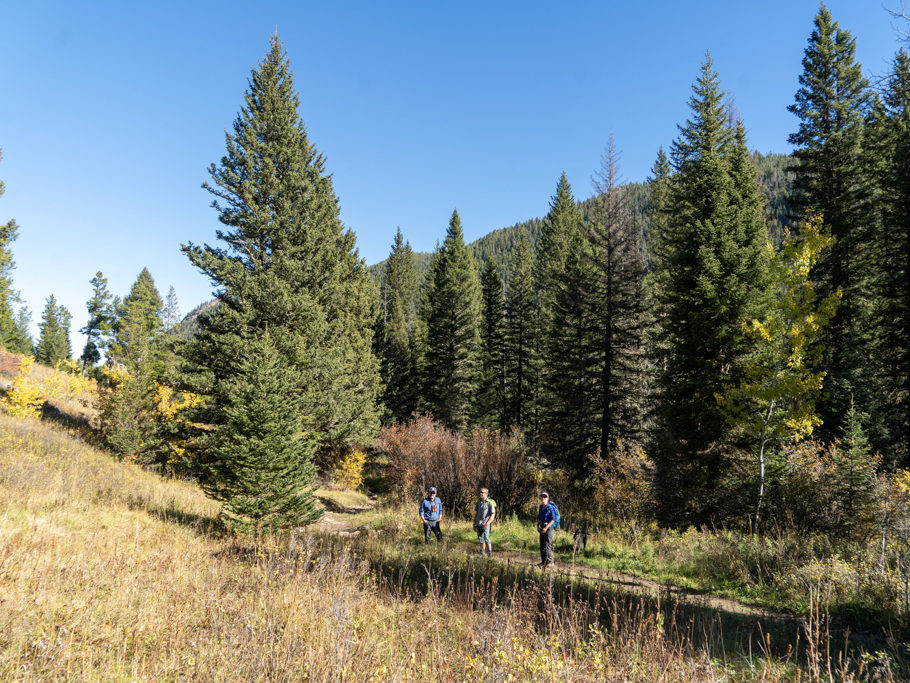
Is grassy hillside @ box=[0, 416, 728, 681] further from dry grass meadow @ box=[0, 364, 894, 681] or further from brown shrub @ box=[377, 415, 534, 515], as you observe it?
brown shrub @ box=[377, 415, 534, 515]

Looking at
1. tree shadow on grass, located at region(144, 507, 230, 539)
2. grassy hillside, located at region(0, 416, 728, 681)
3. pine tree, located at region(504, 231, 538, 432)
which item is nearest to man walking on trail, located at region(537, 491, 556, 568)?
grassy hillside, located at region(0, 416, 728, 681)

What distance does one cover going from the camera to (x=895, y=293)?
16.9 m

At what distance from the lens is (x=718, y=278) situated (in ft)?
46.0

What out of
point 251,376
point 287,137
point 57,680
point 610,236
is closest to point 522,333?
point 610,236

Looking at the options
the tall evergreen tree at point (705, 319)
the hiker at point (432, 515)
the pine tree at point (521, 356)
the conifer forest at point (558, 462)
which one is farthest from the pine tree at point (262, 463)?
the pine tree at point (521, 356)

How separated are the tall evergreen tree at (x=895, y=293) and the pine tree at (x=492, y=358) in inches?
824

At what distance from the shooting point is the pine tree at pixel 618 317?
17953 millimetres

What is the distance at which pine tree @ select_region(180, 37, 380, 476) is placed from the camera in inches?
620

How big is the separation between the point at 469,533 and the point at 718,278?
12.3 m

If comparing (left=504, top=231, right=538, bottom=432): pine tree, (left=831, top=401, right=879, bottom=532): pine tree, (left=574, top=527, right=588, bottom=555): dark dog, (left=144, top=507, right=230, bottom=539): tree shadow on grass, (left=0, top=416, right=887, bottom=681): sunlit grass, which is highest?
(left=504, top=231, right=538, bottom=432): pine tree

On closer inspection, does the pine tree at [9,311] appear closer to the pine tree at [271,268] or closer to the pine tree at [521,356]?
the pine tree at [271,268]

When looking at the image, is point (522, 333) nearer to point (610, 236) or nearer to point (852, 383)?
point (610, 236)

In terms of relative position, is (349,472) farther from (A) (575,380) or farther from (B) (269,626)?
(B) (269,626)

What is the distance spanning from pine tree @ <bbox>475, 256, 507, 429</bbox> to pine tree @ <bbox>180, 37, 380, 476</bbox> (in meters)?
14.8
